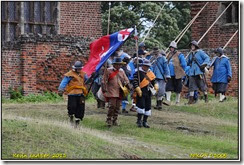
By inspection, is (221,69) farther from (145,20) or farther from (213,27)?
(145,20)

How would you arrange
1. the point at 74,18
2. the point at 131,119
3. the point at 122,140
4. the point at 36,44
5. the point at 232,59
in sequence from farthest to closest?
the point at 74,18 < the point at 232,59 < the point at 36,44 < the point at 131,119 < the point at 122,140

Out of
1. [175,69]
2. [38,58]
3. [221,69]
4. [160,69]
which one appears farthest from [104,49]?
[38,58]

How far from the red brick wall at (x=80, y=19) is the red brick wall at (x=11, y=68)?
471 centimetres

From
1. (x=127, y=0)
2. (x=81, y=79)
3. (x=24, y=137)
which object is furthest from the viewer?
(x=127, y=0)

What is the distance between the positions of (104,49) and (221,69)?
4690 mm

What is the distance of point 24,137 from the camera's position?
1680 cm

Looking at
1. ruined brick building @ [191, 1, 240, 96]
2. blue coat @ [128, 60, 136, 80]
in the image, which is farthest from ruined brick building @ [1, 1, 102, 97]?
blue coat @ [128, 60, 136, 80]

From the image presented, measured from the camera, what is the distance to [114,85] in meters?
19.9

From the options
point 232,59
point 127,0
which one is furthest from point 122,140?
point 127,0

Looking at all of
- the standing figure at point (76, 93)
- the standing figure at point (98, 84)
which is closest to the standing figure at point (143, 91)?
the standing figure at point (76, 93)

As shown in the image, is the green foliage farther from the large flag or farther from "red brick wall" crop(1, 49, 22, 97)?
the large flag

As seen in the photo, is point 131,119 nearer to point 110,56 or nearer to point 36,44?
point 110,56

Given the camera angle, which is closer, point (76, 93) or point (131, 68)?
point (76, 93)

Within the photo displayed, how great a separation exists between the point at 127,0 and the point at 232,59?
10313 mm
